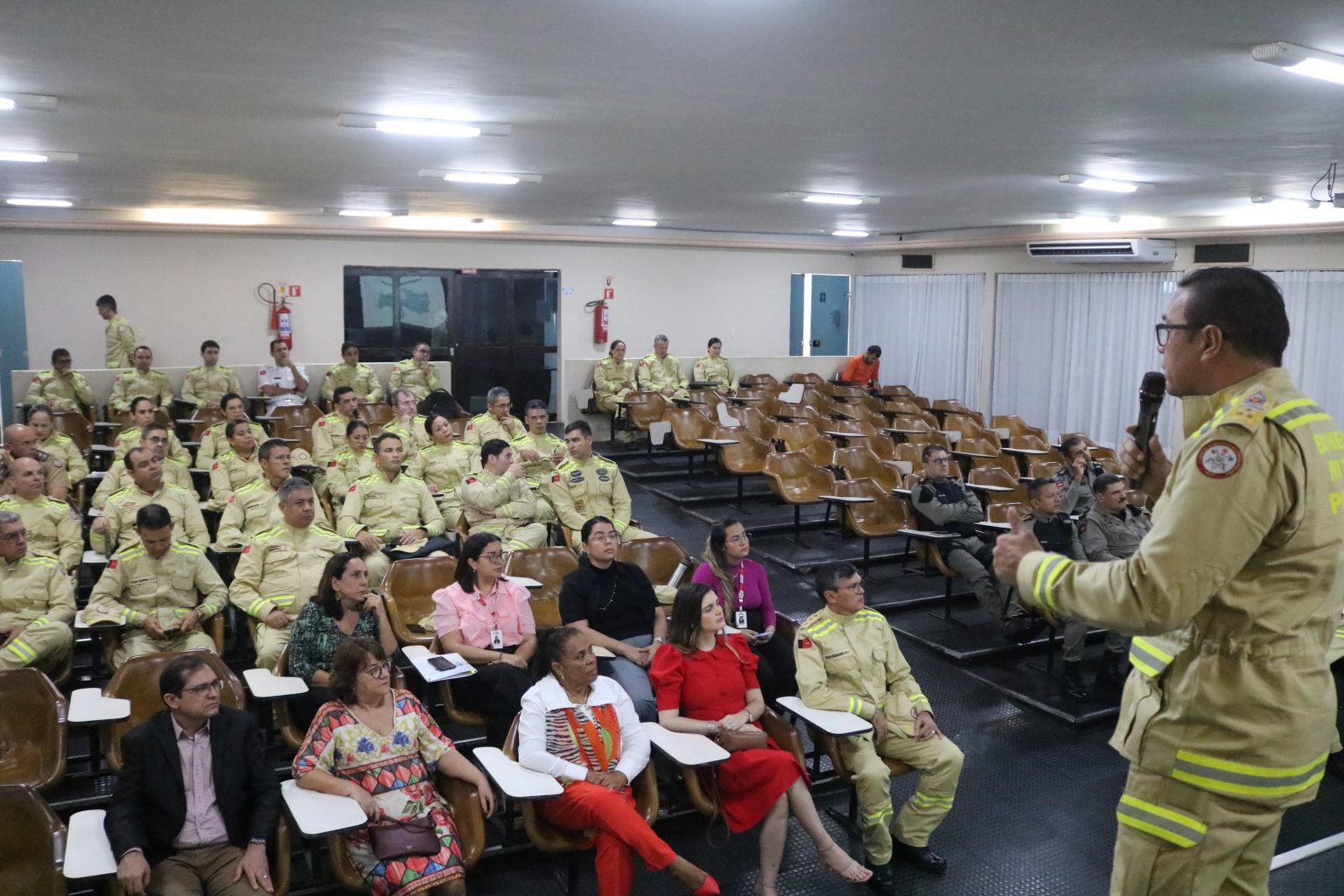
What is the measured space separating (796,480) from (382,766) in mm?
5406

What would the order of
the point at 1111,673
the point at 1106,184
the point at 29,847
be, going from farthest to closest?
the point at 1106,184
the point at 1111,673
the point at 29,847

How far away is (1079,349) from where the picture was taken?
11852 millimetres

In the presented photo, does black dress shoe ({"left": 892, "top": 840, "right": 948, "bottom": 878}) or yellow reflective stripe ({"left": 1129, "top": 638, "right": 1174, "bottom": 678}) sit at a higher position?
yellow reflective stripe ({"left": 1129, "top": 638, "right": 1174, "bottom": 678})

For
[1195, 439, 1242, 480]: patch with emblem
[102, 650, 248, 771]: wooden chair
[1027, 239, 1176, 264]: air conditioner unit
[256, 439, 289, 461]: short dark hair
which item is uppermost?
[1027, 239, 1176, 264]: air conditioner unit

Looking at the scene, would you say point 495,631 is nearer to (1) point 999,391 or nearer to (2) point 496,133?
(2) point 496,133

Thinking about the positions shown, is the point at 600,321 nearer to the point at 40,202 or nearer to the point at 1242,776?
the point at 40,202

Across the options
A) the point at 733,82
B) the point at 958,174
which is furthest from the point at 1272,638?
the point at 958,174

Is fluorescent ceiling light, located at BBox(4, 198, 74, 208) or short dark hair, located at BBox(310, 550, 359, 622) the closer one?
short dark hair, located at BBox(310, 550, 359, 622)

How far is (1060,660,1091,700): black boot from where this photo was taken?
534 centimetres

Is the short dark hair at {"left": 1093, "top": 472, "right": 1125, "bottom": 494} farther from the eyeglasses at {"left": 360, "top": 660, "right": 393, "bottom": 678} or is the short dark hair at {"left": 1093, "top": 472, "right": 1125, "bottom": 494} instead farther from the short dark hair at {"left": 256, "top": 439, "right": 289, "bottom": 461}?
the short dark hair at {"left": 256, "top": 439, "right": 289, "bottom": 461}

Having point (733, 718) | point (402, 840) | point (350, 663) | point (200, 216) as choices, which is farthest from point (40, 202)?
point (733, 718)

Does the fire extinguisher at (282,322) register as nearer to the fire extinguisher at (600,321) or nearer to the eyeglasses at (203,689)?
the fire extinguisher at (600,321)

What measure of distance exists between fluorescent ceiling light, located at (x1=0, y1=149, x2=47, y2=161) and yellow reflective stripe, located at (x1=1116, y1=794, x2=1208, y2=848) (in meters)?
7.26

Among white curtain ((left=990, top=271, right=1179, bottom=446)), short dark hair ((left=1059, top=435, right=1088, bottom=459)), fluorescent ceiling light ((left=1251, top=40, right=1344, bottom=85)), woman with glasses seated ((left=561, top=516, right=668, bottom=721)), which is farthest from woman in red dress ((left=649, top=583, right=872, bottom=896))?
white curtain ((left=990, top=271, right=1179, bottom=446))
